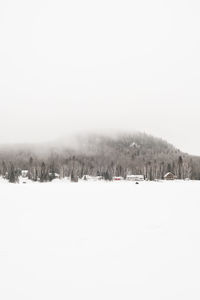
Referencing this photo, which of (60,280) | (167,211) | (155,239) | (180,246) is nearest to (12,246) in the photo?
(60,280)

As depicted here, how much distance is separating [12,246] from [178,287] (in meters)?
4.83

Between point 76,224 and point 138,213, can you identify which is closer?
point 76,224

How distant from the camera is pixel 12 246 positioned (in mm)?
6086

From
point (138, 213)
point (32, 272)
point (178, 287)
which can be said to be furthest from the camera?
point (138, 213)

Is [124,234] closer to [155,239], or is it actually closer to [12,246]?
[155,239]

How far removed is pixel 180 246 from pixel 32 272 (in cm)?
419

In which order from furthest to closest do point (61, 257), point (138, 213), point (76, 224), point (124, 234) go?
1. point (138, 213)
2. point (76, 224)
3. point (124, 234)
4. point (61, 257)

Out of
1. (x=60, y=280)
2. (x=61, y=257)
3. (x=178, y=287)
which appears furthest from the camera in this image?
(x=61, y=257)

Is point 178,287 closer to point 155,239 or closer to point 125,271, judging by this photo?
point 125,271

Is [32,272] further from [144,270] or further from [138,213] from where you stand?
[138,213]

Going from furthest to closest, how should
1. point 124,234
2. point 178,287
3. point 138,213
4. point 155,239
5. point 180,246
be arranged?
point 138,213, point 124,234, point 155,239, point 180,246, point 178,287

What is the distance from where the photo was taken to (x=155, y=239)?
6.39m

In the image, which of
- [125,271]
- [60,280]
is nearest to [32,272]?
[60,280]

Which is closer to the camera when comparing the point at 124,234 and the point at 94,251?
the point at 94,251
